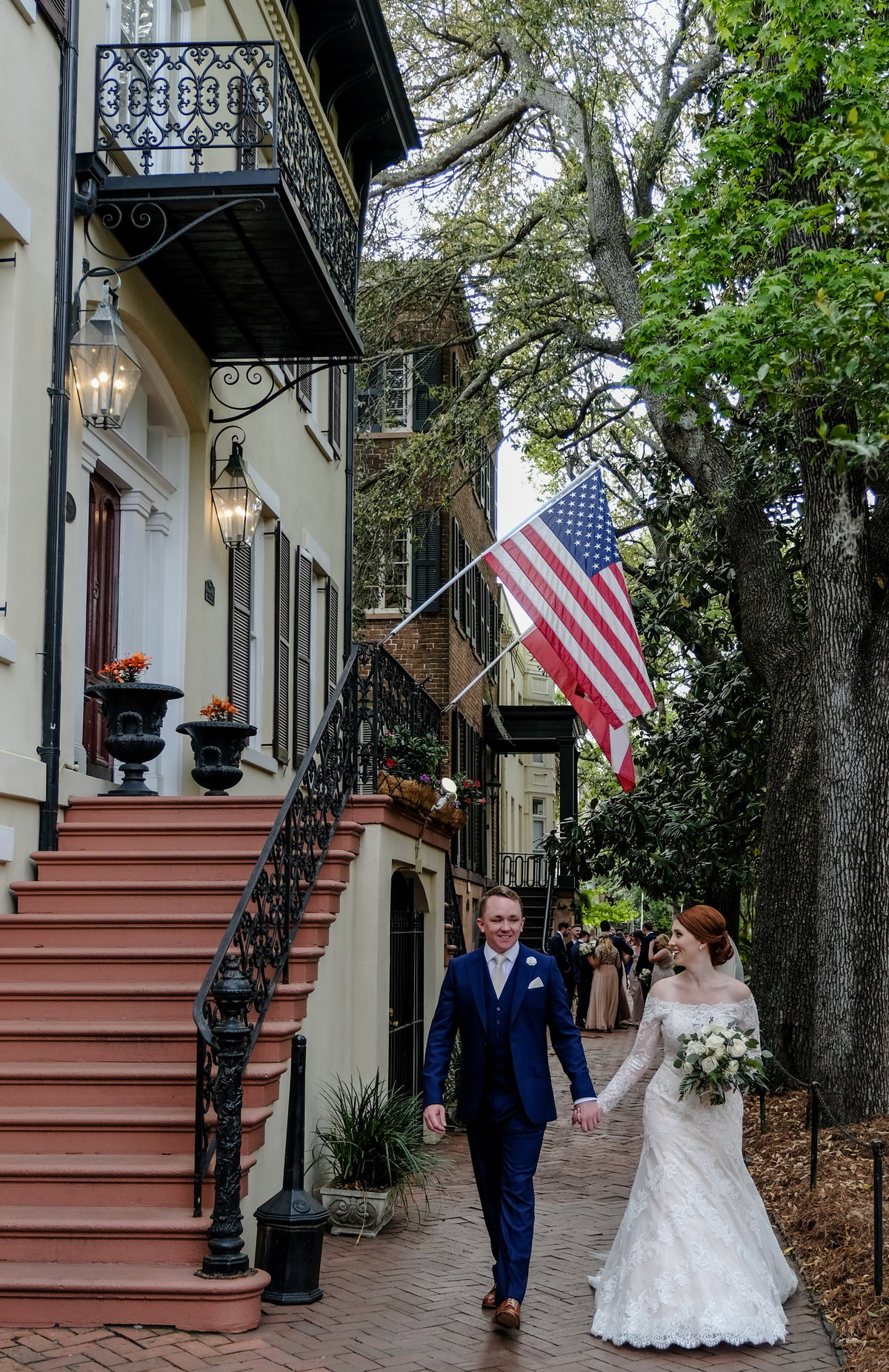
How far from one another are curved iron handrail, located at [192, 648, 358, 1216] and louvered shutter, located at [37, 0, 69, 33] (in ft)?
14.1

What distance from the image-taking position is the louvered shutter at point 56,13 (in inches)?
338

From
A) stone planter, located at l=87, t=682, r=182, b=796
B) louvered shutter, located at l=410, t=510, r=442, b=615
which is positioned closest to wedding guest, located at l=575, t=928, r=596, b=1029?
louvered shutter, located at l=410, t=510, r=442, b=615

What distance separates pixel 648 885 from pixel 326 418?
7258mm

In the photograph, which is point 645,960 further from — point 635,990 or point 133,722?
point 133,722

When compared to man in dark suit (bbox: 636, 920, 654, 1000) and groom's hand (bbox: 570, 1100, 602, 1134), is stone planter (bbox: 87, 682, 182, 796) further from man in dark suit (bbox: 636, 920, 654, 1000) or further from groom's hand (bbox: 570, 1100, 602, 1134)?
man in dark suit (bbox: 636, 920, 654, 1000)

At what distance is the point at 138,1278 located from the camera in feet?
19.1

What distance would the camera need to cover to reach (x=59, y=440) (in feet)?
28.2

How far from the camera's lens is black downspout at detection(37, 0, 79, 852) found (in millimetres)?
8422

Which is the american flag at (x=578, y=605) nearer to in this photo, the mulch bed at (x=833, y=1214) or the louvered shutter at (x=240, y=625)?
the louvered shutter at (x=240, y=625)

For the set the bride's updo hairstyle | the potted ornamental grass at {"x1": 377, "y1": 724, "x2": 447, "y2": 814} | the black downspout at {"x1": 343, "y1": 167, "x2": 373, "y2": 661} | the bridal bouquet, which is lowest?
the bridal bouquet

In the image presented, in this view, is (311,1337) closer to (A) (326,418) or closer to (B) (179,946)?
(B) (179,946)

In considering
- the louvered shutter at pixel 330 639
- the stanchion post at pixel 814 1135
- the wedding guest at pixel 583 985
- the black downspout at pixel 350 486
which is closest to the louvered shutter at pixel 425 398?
the black downspout at pixel 350 486

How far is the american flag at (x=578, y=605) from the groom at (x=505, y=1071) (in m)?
5.98

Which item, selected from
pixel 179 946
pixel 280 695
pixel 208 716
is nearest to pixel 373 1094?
pixel 179 946
